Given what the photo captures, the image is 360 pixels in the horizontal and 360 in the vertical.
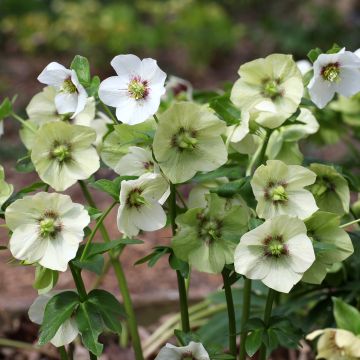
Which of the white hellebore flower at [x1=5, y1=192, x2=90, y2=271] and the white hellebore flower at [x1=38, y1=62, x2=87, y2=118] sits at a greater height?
the white hellebore flower at [x1=38, y1=62, x2=87, y2=118]

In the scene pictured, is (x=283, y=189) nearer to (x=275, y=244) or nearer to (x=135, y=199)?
(x=275, y=244)

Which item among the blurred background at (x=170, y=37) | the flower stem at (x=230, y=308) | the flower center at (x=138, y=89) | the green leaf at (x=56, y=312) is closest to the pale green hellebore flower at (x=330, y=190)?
the flower stem at (x=230, y=308)

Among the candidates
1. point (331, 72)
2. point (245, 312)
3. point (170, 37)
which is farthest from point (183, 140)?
point (170, 37)

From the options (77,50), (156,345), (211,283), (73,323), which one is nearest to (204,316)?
(156,345)

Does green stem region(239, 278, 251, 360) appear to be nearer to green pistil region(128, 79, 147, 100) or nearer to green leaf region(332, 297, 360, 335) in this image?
green leaf region(332, 297, 360, 335)

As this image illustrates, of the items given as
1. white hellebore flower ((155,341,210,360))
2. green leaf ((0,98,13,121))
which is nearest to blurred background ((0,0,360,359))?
green leaf ((0,98,13,121))

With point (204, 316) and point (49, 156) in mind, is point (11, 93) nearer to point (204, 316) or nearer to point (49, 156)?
point (204, 316)
